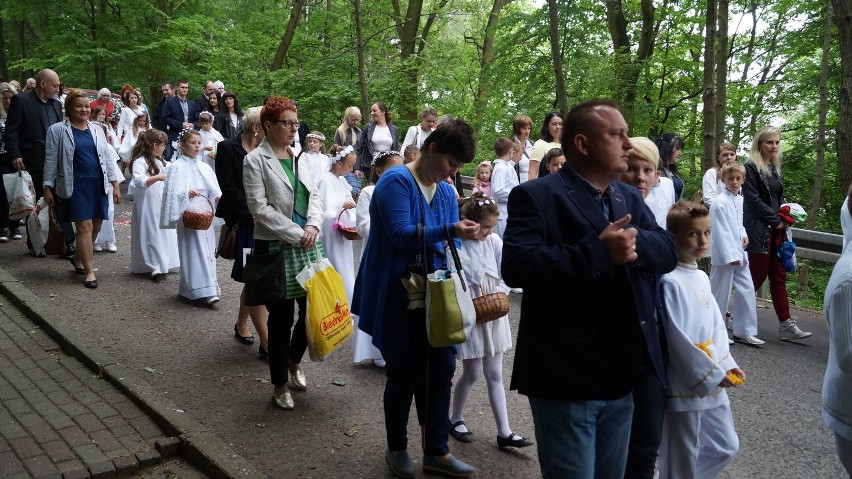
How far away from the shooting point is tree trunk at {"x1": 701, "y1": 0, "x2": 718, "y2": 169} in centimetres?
941

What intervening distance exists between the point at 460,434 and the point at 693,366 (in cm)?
212

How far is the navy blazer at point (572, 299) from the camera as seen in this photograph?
2.71 meters

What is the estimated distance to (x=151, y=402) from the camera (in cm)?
532

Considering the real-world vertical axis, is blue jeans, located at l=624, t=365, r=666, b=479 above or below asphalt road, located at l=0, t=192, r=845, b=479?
above

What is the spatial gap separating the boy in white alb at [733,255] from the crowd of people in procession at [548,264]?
0.8 inches

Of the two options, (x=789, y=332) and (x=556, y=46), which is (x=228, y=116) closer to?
(x=556, y=46)

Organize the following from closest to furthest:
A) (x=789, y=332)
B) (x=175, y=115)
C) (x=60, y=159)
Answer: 1. (x=789, y=332)
2. (x=60, y=159)
3. (x=175, y=115)

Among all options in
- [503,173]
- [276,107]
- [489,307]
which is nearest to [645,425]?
[489,307]

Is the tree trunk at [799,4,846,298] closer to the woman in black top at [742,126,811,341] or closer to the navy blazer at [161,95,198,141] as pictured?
the woman in black top at [742,126,811,341]

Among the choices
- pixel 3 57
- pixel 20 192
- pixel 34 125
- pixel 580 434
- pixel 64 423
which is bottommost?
pixel 64 423

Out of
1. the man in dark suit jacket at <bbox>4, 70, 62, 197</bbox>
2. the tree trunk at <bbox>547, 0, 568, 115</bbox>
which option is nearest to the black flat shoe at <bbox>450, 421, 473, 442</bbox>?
the man in dark suit jacket at <bbox>4, 70, 62, 197</bbox>

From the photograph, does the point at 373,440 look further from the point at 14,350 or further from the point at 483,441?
the point at 14,350

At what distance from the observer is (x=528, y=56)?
54.2ft

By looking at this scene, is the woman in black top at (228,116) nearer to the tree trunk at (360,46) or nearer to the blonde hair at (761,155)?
the tree trunk at (360,46)
